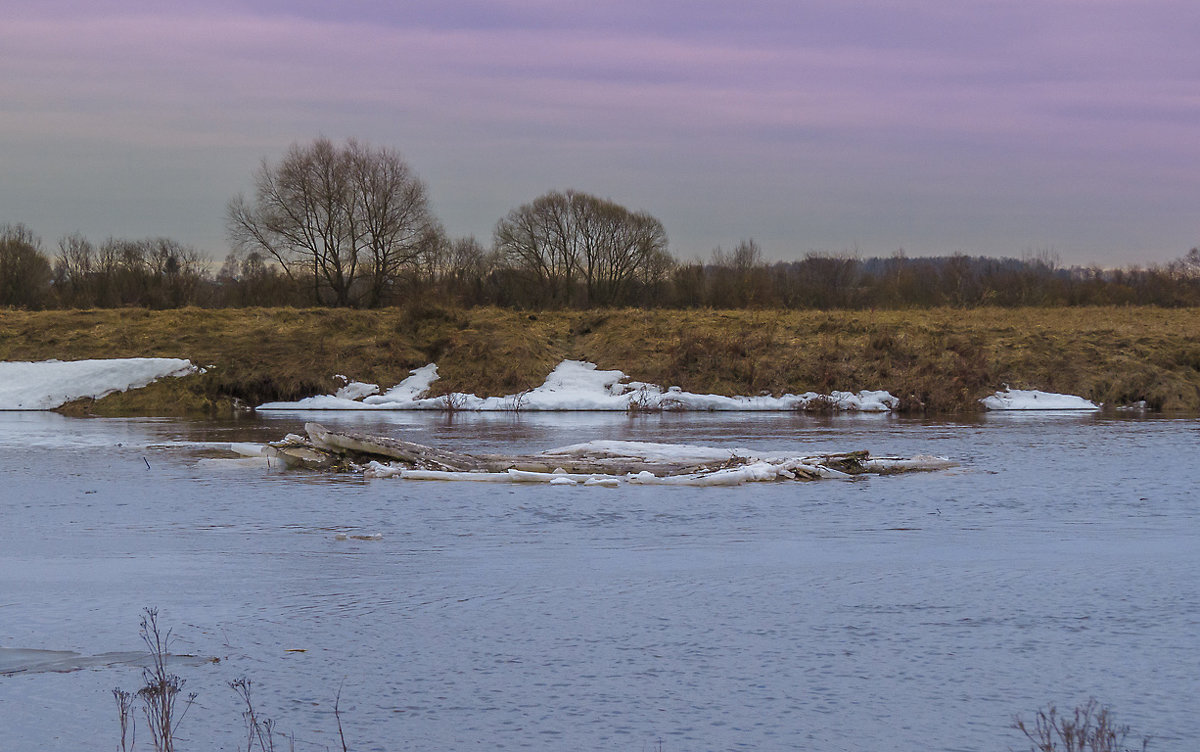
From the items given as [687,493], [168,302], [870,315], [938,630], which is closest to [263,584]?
[938,630]

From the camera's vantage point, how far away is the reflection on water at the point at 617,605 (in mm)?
6172

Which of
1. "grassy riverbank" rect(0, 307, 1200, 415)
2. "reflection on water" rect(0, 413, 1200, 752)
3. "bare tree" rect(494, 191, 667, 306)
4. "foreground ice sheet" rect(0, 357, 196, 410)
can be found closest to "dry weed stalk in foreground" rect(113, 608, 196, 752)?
"reflection on water" rect(0, 413, 1200, 752)

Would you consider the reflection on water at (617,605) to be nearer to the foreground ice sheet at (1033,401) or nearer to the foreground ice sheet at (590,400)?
the foreground ice sheet at (590,400)

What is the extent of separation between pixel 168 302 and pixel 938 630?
190ft

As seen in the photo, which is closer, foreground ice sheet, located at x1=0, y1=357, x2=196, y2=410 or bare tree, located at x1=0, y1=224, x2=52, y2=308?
foreground ice sheet, located at x1=0, y1=357, x2=196, y2=410

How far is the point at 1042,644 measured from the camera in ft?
24.8

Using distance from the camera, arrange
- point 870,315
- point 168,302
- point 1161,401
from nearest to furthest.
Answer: point 1161,401
point 870,315
point 168,302

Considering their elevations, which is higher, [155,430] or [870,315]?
[870,315]

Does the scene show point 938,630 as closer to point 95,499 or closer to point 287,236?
point 95,499

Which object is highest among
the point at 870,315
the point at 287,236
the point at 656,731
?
the point at 287,236

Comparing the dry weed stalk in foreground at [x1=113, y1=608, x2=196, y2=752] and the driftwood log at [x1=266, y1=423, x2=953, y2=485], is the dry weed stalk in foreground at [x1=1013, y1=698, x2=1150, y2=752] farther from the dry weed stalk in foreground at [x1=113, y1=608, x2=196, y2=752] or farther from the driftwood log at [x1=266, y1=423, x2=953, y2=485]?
the driftwood log at [x1=266, y1=423, x2=953, y2=485]

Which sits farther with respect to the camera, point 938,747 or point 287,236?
point 287,236

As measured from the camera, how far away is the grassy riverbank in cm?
3675

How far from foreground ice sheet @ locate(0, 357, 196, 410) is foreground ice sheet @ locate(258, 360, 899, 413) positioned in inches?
Result: 171
